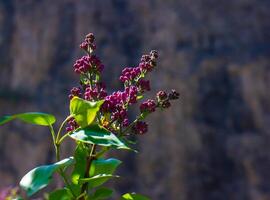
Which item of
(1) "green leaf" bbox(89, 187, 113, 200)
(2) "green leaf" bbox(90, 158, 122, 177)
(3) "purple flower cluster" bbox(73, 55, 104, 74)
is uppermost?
(3) "purple flower cluster" bbox(73, 55, 104, 74)

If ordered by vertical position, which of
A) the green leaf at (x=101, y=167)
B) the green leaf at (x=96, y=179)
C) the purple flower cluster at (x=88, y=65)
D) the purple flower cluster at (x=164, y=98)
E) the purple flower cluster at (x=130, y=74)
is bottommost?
the green leaf at (x=96, y=179)

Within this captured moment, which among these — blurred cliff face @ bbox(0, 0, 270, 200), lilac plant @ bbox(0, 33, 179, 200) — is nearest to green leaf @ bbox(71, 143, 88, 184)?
lilac plant @ bbox(0, 33, 179, 200)

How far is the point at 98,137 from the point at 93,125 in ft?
0.12

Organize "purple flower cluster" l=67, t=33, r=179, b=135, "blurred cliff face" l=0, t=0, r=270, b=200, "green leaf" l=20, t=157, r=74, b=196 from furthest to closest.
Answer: "blurred cliff face" l=0, t=0, r=270, b=200 → "purple flower cluster" l=67, t=33, r=179, b=135 → "green leaf" l=20, t=157, r=74, b=196

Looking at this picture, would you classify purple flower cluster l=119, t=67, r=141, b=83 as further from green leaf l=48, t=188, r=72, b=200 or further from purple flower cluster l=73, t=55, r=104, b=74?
green leaf l=48, t=188, r=72, b=200

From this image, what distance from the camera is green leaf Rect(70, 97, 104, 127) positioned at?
2.64 ft

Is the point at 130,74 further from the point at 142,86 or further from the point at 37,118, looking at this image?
the point at 37,118

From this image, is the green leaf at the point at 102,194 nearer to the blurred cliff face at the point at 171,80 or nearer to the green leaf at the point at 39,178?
the green leaf at the point at 39,178

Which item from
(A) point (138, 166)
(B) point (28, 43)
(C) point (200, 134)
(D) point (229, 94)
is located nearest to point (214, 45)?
(D) point (229, 94)

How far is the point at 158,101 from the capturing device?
0.91 metres

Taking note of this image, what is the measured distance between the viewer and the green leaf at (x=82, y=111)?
2.64 ft

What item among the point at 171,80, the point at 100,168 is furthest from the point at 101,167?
the point at 171,80

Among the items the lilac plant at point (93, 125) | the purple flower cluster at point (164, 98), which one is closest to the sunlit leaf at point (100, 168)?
the lilac plant at point (93, 125)

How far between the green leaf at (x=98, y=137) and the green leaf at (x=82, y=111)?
0.01 meters
